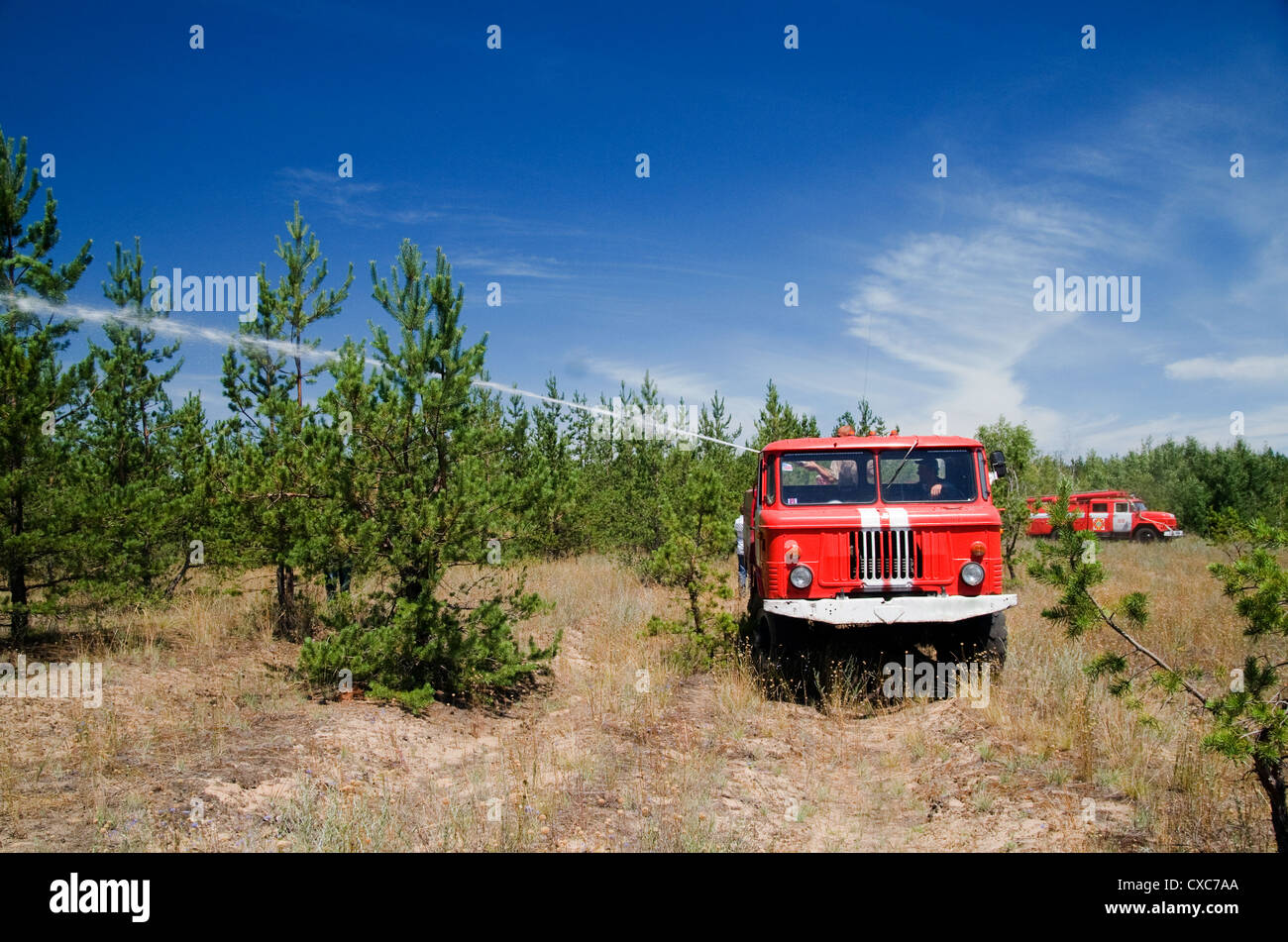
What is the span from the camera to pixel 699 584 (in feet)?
29.6

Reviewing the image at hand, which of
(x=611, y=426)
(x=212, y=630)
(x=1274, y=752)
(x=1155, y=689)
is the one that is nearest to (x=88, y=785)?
(x=212, y=630)

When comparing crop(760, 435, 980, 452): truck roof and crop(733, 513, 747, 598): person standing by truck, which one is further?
crop(733, 513, 747, 598): person standing by truck

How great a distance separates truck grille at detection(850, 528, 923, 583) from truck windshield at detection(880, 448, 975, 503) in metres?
0.65

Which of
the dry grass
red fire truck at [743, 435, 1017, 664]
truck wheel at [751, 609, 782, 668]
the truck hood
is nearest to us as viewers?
the dry grass

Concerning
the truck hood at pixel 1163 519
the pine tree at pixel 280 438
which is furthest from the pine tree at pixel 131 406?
the truck hood at pixel 1163 519

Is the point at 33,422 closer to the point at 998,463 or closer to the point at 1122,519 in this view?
the point at 998,463

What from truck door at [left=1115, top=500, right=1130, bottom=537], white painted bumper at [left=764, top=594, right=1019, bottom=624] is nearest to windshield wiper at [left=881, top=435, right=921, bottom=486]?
white painted bumper at [left=764, top=594, right=1019, bottom=624]

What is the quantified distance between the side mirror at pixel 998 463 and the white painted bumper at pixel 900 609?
135 cm

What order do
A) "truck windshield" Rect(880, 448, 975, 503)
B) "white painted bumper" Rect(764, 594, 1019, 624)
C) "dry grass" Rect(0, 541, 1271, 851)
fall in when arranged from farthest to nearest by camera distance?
1. "truck windshield" Rect(880, 448, 975, 503)
2. "white painted bumper" Rect(764, 594, 1019, 624)
3. "dry grass" Rect(0, 541, 1271, 851)

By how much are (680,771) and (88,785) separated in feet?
13.2

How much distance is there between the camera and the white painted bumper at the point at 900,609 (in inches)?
267

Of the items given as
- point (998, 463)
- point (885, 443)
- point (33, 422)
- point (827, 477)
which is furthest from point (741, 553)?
point (33, 422)

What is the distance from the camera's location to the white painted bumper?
6.78 metres

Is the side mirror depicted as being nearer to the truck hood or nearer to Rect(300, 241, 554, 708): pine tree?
Rect(300, 241, 554, 708): pine tree
